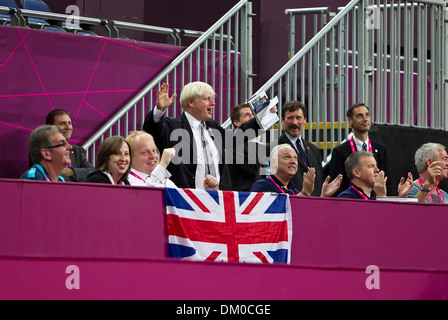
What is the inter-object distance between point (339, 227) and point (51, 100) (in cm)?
358

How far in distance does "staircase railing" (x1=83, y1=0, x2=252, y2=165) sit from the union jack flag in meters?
3.11

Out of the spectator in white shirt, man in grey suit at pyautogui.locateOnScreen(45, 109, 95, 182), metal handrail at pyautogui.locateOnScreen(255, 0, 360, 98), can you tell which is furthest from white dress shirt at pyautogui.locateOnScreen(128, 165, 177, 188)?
metal handrail at pyautogui.locateOnScreen(255, 0, 360, 98)

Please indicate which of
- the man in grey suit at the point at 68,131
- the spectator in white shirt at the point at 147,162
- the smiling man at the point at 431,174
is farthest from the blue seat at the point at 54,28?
the smiling man at the point at 431,174

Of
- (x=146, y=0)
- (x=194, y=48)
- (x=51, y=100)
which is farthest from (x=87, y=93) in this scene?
(x=146, y=0)

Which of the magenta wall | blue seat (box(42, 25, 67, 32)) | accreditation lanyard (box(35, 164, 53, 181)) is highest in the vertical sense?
blue seat (box(42, 25, 67, 32))

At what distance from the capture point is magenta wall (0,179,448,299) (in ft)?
18.3

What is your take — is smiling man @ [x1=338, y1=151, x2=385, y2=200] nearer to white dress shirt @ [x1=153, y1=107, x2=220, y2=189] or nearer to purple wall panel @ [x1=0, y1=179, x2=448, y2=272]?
purple wall panel @ [x1=0, y1=179, x2=448, y2=272]

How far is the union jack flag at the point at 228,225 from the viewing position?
6.27m

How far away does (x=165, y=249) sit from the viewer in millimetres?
6203

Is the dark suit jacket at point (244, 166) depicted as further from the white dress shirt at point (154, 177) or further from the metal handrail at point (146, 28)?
the metal handrail at point (146, 28)

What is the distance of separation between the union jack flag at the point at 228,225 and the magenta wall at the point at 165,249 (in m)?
0.09

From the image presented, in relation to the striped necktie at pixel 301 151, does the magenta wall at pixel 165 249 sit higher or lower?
lower

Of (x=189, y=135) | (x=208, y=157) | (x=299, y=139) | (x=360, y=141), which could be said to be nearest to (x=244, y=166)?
(x=208, y=157)

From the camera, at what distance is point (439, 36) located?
10.9 meters
